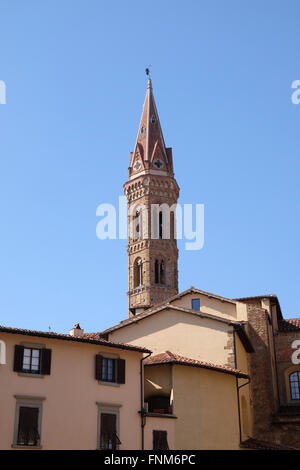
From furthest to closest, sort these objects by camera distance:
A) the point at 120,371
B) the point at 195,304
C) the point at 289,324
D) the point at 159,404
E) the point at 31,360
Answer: the point at 289,324 < the point at 195,304 < the point at 159,404 < the point at 120,371 < the point at 31,360

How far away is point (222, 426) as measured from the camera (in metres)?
29.9

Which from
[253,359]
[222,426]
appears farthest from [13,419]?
[253,359]

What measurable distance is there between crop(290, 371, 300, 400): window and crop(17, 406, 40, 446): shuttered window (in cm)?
2230

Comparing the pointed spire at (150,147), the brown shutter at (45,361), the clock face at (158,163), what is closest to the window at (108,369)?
the brown shutter at (45,361)

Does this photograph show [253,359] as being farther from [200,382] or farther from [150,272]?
[150,272]

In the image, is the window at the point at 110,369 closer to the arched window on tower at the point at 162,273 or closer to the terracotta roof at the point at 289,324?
the terracotta roof at the point at 289,324

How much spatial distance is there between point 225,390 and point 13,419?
10984 mm

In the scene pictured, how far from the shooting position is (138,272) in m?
85.1

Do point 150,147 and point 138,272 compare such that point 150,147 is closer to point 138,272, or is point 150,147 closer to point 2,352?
point 138,272

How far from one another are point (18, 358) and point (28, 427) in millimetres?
2647

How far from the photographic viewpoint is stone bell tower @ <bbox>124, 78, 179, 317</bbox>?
8288 cm

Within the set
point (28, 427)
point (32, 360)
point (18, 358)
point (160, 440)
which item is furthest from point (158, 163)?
point (28, 427)

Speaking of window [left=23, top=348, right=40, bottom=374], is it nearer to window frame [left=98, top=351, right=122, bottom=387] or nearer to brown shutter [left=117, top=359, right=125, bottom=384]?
window frame [left=98, top=351, right=122, bottom=387]

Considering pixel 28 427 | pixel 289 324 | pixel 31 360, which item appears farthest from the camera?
pixel 289 324
